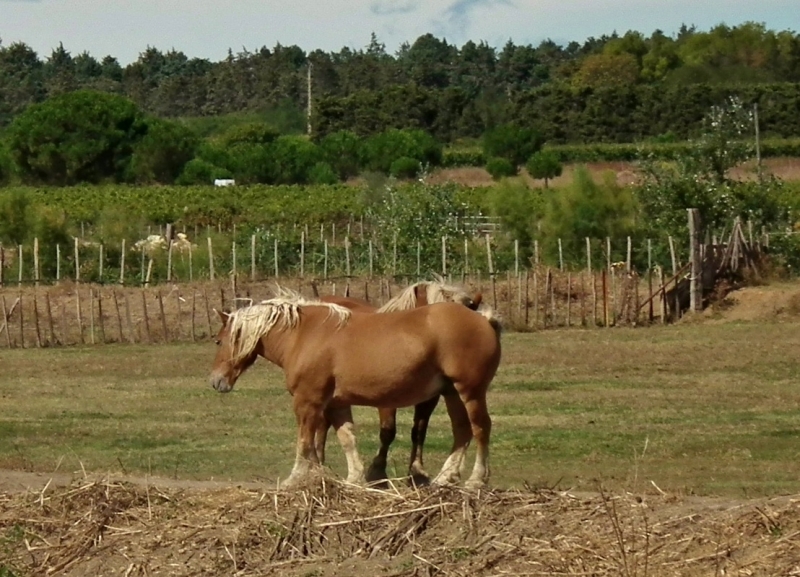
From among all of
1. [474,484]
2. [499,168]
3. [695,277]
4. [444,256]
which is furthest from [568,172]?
[474,484]

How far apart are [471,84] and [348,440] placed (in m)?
130

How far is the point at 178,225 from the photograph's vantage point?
57500 mm

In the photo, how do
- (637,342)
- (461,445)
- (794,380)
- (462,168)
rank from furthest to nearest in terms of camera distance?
1. (462,168)
2. (637,342)
3. (794,380)
4. (461,445)

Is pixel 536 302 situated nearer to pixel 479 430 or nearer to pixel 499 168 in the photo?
pixel 479 430

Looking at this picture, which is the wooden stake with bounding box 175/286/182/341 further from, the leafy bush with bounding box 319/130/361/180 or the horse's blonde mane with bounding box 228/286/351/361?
the leafy bush with bounding box 319/130/361/180

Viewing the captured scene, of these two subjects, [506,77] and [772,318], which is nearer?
[772,318]

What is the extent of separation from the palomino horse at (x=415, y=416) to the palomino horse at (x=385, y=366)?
24 cm

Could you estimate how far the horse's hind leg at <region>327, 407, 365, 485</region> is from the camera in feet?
36.2

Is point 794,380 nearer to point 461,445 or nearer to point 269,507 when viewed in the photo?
point 461,445

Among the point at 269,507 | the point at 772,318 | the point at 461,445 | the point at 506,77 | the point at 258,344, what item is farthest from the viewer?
the point at 506,77

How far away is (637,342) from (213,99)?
4274 inches

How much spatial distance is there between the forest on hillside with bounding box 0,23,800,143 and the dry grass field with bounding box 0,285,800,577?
50.2m

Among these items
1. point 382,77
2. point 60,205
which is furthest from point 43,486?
point 382,77

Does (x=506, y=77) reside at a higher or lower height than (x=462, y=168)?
higher
